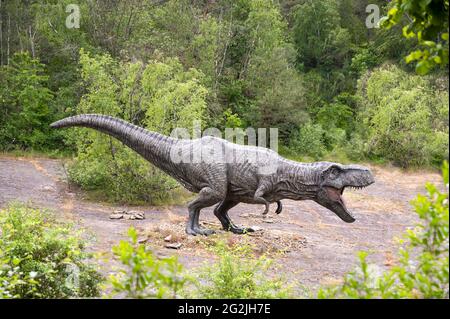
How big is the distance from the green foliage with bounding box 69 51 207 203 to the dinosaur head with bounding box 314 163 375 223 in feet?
13.8

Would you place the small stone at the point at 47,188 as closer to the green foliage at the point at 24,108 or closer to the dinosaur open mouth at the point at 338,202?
the green foliage at the point at 24,108

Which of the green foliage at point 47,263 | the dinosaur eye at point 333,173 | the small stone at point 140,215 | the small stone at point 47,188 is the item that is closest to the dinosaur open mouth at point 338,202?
the dinosaur eye at point 333,173

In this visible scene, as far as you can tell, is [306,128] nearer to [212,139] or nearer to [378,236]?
[378,236]

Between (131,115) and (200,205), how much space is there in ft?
14.1

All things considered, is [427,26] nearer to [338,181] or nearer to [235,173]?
[338,181]

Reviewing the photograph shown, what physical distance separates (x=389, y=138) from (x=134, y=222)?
1049cm

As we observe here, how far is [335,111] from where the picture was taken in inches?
838

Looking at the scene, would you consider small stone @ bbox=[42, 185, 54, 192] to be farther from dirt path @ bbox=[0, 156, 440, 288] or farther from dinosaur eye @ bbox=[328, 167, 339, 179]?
dinosaur eye @ bbox=[328, 167, 339, 179]

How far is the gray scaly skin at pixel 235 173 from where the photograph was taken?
7742mm

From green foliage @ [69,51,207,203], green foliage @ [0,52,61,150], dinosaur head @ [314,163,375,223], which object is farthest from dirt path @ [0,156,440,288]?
green foliage @ [0,52,61,150]

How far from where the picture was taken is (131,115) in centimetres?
1191

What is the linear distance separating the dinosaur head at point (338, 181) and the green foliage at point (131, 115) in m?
4.22

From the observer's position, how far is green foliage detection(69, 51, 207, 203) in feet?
37.3
